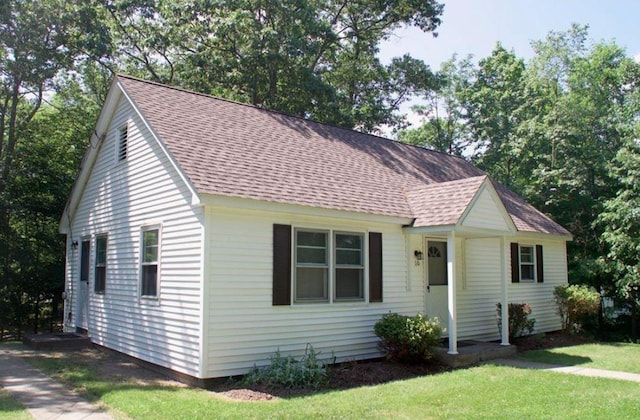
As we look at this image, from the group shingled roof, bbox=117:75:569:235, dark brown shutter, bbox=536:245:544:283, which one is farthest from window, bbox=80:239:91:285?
dark brown shutter, bbox=536:245:544:283

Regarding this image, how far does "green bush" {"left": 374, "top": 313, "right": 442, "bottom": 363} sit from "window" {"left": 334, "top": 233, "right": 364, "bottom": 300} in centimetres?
81

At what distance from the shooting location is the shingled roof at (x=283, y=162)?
30.7ft

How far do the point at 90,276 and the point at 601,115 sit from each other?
63.4 feet

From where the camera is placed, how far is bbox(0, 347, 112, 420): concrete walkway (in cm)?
679

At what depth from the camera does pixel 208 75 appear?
22531 millimetres

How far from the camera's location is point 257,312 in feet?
29.1

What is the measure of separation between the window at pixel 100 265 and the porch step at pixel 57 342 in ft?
3.94

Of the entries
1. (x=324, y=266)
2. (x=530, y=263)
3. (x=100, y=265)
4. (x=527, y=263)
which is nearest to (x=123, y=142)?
(x=100, y=265)

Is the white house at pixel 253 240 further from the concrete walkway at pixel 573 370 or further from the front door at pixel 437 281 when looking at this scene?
the concrete walkway at pixel 573 370

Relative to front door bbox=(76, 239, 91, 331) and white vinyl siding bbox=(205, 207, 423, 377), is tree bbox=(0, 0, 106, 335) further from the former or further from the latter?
white vinyl siding bbox=(205, 207, 423, 377)

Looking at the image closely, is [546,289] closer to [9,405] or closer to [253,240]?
[253,240]

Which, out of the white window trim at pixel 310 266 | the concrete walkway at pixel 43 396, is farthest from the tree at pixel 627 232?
the concrete walkway at pixel 43 396

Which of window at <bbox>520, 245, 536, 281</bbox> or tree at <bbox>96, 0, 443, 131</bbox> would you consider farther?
tree at <bbox>96, 0, 443, 131</bbox>

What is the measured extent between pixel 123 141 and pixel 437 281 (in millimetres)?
7860
